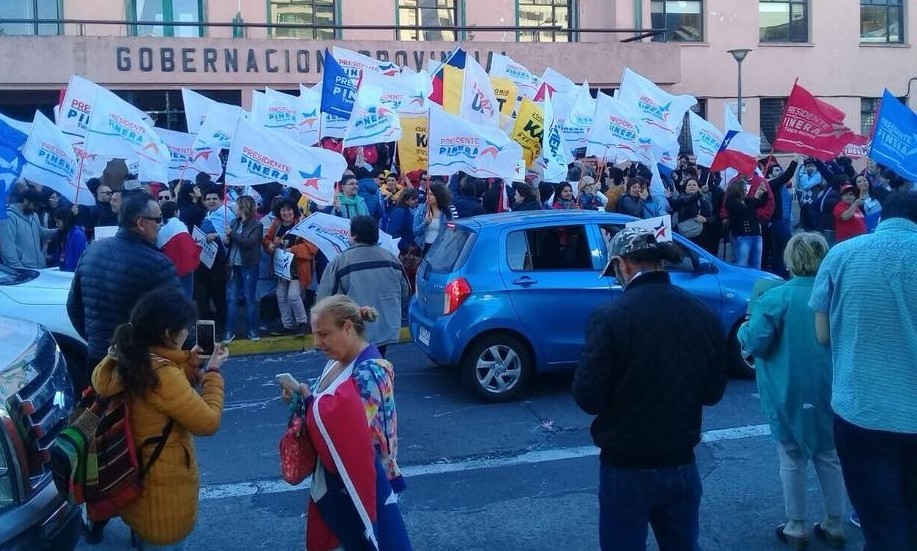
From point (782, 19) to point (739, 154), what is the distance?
53.0 feet

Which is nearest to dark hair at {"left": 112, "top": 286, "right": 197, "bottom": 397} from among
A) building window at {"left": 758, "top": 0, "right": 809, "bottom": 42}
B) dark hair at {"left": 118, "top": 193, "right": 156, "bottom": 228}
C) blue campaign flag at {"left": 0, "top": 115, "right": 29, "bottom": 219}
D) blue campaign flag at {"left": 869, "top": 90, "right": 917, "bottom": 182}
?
dark hair at {"left": 118, "top": 193, "right": 156, "bottom": 228}

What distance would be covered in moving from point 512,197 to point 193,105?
5.16 metres

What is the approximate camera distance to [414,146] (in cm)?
1395

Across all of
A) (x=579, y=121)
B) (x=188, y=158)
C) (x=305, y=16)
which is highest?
(x=305, y=16)

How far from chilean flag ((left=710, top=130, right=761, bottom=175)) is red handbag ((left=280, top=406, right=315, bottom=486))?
11885 millimetres

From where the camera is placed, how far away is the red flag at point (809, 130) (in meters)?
12.9

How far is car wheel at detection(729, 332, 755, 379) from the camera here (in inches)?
356

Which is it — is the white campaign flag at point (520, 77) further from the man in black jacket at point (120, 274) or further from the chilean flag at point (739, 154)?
the man in black jacket at point (120, 274)

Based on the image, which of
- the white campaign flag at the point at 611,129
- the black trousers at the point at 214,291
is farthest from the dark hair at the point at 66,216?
the white campaign flag at the point at 611,129

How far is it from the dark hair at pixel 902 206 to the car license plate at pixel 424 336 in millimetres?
4883

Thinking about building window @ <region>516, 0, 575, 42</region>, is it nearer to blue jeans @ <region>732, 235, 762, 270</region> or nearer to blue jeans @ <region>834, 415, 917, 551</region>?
blue jeans @ <region>732, 235, 762, 270</region>

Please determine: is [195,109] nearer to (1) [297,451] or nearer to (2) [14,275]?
(2) [14,275]

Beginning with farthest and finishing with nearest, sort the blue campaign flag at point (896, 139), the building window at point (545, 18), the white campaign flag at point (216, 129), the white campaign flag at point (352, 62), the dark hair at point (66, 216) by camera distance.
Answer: the building window at point (545, 18) → the white campaign flag at point (216, 129) → the white campaign flag at point (352, 62) → the dark hair at point (66, 216) → the blue campaign flag at point (896, 139)

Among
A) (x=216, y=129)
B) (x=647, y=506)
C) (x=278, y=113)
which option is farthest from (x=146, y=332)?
(x=278, y=113)
